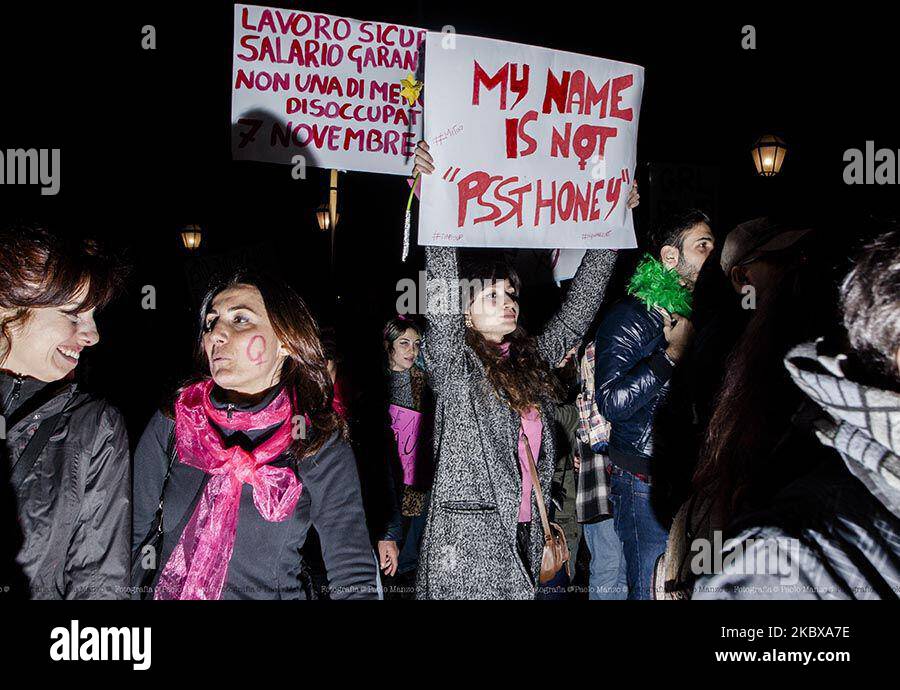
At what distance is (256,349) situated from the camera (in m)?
2.33

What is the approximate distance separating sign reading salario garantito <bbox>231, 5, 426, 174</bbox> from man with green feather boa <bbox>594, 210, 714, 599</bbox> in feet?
5.05

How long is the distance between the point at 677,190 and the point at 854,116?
5.01 metres

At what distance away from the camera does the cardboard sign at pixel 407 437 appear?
4367 mm

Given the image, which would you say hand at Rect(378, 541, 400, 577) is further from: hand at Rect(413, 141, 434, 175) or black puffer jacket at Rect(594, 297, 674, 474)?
hand at Rect(413, 141, 434, 175)

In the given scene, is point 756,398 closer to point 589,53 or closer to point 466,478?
point 466,478

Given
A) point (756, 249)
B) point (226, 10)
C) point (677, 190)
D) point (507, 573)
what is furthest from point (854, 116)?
point (226, 10)

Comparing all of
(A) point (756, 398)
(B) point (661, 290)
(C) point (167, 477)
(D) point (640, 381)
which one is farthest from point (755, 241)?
(C) point (167, 477)

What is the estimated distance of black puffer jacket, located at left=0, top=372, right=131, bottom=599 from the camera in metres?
1.95

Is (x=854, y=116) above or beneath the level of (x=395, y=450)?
above

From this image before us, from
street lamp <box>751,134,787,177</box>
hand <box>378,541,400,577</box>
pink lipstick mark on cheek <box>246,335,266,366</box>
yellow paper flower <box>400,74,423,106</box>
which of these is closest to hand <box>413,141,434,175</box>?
yellow paper flower <box>400,74,423,106</box>
